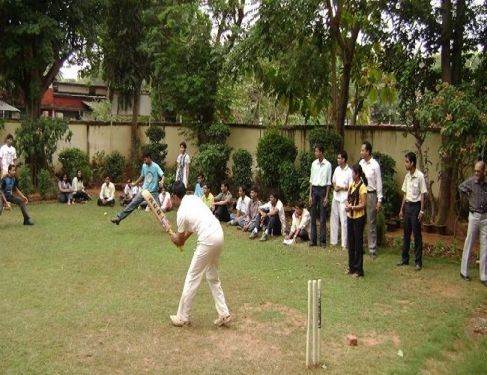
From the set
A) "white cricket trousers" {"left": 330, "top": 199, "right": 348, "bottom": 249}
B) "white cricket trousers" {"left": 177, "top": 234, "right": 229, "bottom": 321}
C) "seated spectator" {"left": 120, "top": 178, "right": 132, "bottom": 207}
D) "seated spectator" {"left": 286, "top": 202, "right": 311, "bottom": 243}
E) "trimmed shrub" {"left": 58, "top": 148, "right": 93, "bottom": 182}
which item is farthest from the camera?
"trimmed shrub" {"left": 58, "top": 148, "right": 93, "bottom": 182}

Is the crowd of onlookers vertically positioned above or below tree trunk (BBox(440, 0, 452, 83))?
below

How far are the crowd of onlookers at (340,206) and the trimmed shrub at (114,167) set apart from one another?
435cm

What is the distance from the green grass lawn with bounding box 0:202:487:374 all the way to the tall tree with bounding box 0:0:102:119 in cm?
707

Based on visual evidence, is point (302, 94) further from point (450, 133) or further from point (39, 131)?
point (39, 131)

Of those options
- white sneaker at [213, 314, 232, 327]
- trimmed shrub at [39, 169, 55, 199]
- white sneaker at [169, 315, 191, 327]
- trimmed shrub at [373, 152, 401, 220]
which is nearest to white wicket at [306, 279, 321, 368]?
white sneaker at [213, 314, 232, 327]

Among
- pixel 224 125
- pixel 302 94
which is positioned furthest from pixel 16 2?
pixel 302 94

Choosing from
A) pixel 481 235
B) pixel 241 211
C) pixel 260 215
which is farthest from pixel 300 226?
pixel 481 235

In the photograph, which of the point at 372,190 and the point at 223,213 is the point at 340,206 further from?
the point at 223,213

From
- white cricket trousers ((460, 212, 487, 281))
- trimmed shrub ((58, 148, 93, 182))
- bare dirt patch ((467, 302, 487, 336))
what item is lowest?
bare dirt patch ((467, 302, 487, 336))

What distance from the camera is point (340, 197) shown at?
10953mm

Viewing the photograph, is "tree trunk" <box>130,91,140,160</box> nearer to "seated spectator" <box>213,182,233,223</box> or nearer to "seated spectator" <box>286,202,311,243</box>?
"seated spectator" <box>213,182,233,223</box>

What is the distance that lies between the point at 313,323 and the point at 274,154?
9.74 meters

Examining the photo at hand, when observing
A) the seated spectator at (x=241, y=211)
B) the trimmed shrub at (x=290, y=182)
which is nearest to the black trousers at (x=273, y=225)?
the seated spectator at (x=241, y=211)

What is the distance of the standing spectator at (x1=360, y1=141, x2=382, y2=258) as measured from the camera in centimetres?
1007
